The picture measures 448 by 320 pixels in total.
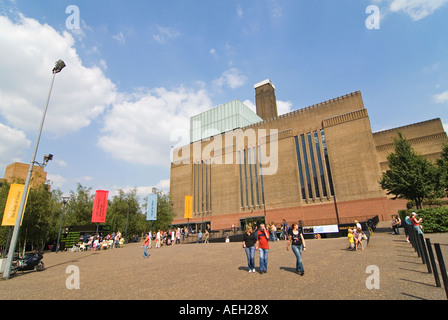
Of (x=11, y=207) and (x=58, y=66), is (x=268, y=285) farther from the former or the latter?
(x=11, y=207)

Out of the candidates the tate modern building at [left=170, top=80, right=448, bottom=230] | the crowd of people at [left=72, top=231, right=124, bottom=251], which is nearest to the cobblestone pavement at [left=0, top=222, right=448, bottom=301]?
the crowd of people at [left=72, top=231, right=124, bottom=251]

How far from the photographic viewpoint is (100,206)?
31391 mm

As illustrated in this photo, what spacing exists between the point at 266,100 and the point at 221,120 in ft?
57.5

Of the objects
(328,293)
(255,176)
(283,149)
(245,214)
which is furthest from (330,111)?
(328,293)

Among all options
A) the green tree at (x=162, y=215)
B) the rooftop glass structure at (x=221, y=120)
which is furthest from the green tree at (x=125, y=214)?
the rooftop glass structure at (x=221, y=120)

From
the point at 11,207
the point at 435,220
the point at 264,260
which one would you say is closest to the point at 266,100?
the point at 435,220

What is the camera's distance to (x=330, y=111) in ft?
149

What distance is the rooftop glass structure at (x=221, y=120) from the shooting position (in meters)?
66.2

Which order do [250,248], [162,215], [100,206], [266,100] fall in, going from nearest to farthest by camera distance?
[250,248]
[100,206]
[162,215]
[266,100]
